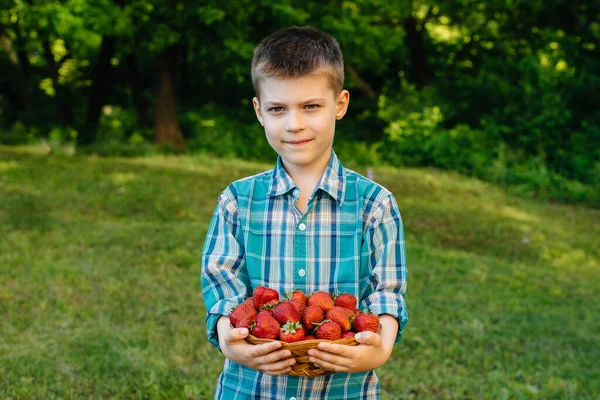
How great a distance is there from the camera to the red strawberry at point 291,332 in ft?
6.66

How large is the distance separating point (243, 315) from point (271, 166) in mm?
11901

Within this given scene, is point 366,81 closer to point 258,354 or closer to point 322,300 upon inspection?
point 322,300

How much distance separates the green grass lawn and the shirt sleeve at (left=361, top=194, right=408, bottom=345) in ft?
7.92

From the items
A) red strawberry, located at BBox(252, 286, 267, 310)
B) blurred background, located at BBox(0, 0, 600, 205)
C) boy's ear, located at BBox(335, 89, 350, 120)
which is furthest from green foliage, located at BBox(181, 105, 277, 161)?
red strawberry, located at BBox(252, 286, 267, 310)

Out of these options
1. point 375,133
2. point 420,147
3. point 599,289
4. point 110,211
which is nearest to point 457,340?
point 599,289

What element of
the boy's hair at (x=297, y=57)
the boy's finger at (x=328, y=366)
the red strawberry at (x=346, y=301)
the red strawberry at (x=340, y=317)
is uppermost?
the boy's hair at (x=297, y=57)

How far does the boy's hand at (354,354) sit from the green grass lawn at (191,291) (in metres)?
2.54

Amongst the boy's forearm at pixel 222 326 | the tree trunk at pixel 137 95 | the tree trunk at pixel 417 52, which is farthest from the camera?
the tree trunk at pixel 417 52

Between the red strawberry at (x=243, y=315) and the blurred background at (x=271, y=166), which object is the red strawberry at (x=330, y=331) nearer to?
the red strawberry at (x=243, y=315)

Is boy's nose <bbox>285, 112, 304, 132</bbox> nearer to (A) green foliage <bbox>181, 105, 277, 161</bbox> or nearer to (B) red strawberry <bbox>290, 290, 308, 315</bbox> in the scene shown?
(B) red strawberry <bbox>290, 290, 308, 315</bbox>

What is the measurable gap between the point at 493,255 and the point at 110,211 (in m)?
4.70

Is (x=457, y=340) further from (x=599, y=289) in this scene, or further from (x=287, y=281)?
(x=287, y=281)

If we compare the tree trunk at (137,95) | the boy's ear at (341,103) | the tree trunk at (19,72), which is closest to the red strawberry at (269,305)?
→ the boy's ear at (341,103)

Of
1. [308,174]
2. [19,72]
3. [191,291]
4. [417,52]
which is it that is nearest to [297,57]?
[308,174]
